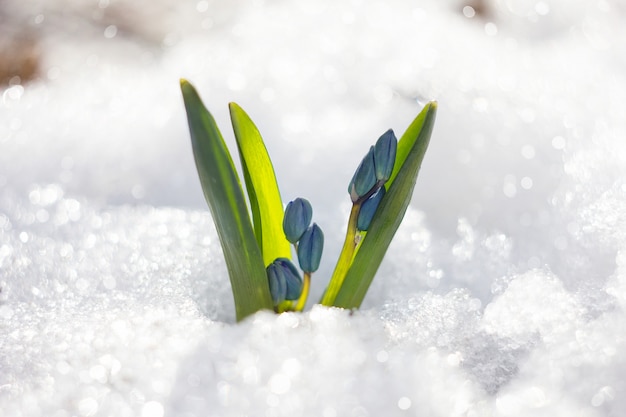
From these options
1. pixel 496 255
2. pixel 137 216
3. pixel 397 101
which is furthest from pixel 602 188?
pixel 137 216

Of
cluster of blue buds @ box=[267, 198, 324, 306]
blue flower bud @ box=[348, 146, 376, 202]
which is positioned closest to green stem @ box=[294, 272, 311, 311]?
cluster of blue buds @ box=[267, 198, 324, 306]

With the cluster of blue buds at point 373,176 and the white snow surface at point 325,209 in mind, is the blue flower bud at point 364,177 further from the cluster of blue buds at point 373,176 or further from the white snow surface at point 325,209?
the white snow surface at point 325,209

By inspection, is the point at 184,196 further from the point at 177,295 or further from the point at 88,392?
the point at 88,392

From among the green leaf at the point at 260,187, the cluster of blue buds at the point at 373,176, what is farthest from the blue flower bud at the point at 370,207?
the green leaf at the point at 260,187

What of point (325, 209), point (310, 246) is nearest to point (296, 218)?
point (310, 246)

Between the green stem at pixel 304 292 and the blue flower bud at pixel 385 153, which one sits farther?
the green stem at pixel 304 292

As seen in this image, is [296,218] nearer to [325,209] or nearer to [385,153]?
[385,153]
